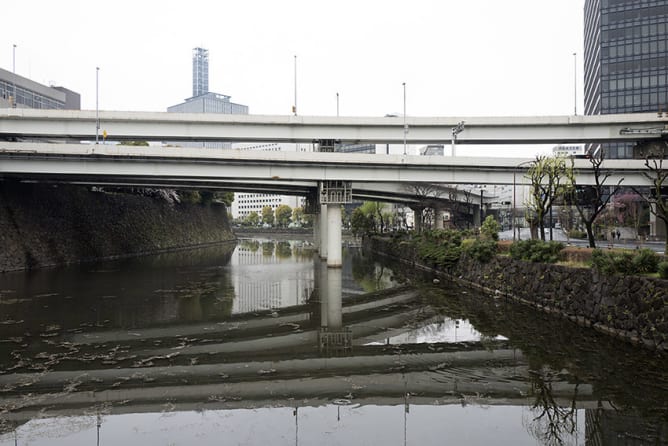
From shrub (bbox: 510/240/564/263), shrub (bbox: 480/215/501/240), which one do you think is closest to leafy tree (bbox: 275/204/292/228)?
shrub (bbox: 480/215/501/240)

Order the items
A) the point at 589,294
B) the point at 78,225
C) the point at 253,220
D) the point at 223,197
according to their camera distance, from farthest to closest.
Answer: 1. the point at 253,220
2. the point at 223,197
3. the point at 78,225
4. the point at 589,294

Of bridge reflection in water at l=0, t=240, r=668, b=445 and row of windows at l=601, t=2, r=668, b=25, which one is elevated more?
row of windows at l=601, t=2, r=668, b=25

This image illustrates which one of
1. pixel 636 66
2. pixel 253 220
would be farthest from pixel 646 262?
pixel 253 220

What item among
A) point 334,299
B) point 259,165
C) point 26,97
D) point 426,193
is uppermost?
point 26,97

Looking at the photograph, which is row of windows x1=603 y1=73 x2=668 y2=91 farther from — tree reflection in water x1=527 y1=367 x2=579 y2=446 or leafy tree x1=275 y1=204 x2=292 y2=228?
leafy tree x1=275 y1=204 x2=292 y2=228

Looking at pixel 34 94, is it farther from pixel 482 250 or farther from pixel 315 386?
pixel 315 386

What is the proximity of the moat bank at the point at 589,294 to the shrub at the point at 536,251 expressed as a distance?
12.8 inches

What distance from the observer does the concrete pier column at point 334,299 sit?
20641mm

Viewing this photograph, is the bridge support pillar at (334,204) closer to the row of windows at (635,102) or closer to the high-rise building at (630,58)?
the high-rise building at (630,58)

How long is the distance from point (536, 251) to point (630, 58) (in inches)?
3223

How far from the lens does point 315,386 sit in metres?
12.4

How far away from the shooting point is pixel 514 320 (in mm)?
20938

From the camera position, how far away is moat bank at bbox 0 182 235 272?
4206cm

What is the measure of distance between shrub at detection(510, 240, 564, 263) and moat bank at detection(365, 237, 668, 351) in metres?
0.32
